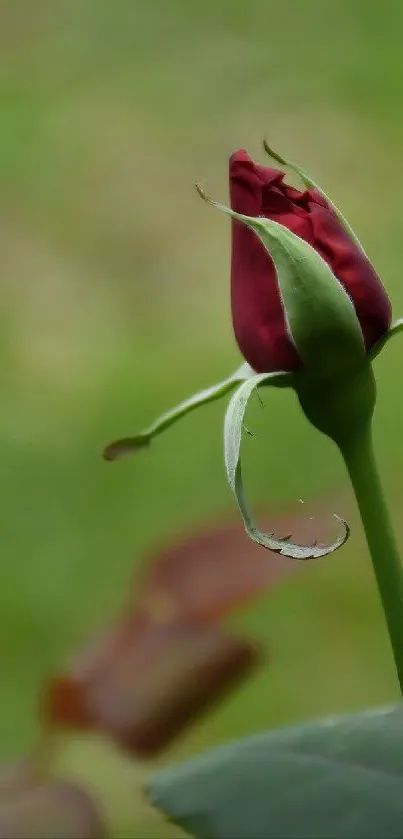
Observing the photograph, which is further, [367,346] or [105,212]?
[105,212]

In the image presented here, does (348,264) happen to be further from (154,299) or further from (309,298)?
(154,299)

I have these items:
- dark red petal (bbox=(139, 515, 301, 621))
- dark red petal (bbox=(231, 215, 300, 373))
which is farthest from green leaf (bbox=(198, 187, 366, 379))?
dark red petal (bbox=(139, 515, 301, 621))

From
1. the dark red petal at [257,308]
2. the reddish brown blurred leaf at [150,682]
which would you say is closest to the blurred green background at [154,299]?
the reddish brown blurred leaf at [150,682]

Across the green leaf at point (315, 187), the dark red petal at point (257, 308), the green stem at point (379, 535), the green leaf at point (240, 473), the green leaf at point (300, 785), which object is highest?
the green leaf at point (315, 187)

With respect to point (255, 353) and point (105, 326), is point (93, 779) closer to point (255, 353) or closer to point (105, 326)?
point (255, 353)

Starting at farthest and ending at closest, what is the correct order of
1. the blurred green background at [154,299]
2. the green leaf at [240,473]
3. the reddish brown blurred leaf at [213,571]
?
the blurred green background at [154,299] < the reddish brown blurred leaf at [213,571] < the green leaf at [240,473]

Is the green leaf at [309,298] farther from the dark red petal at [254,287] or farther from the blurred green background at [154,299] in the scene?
the blurred green background at [154,299]

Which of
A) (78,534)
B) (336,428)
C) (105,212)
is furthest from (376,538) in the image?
(105,212)
